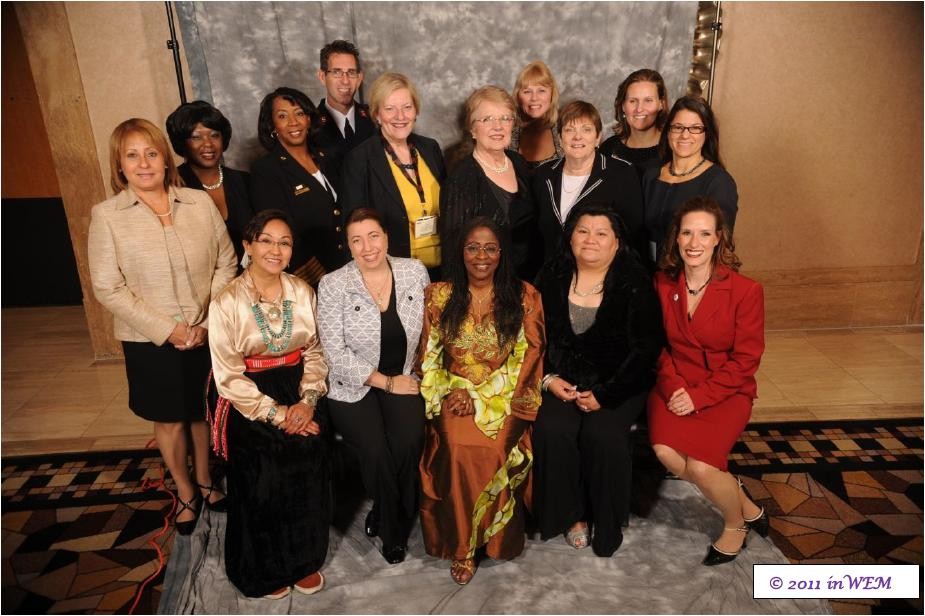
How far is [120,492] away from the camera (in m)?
3.22

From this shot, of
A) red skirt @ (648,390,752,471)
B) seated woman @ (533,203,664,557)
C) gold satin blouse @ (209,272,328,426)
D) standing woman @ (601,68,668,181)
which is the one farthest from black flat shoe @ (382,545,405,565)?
standing woman @ (601,68,668,181)

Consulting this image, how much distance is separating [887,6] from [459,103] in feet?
9.65

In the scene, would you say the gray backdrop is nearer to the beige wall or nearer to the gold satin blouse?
the beige wall

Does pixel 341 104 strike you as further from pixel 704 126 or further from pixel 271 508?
pixel 271 508

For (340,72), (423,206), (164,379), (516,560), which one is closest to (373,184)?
(423,206)

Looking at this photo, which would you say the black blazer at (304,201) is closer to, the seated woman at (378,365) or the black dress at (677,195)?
the seated woman at (378,365)

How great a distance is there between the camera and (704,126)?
2.92 metres

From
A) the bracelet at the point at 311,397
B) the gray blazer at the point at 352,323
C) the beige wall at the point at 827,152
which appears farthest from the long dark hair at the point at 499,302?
the beige wall at the point at 827,152

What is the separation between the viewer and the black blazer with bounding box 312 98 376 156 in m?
3.33

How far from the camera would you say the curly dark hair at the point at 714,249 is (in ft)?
8.67

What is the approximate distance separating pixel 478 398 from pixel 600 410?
20.4 inches

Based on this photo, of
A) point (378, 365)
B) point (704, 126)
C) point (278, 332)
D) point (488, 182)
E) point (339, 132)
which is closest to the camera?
point (278, 332)

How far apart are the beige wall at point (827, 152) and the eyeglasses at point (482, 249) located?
2.64 metres

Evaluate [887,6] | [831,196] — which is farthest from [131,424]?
[887,6]
